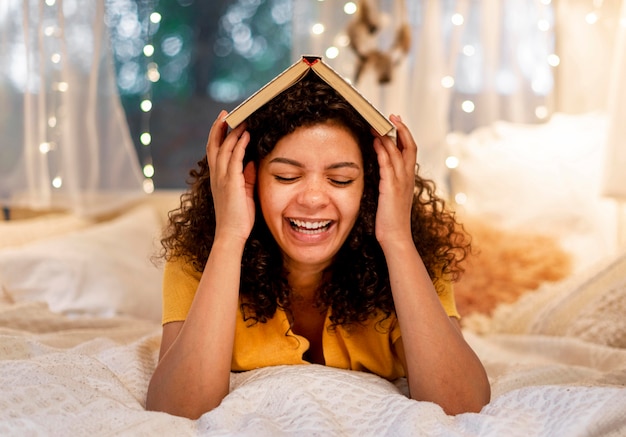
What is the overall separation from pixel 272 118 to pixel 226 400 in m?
0.48

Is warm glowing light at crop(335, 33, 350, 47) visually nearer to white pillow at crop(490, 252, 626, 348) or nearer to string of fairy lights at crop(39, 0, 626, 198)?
string of fairy lights at crop(39, 0, 626, 198)

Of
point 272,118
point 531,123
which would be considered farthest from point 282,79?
point 531,123

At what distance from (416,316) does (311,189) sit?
0.89 ft

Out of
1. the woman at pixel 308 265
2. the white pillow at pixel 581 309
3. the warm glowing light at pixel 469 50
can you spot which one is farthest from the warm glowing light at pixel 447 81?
the woman at pixel 308 265

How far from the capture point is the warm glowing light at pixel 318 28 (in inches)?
100

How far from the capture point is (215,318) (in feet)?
4.01

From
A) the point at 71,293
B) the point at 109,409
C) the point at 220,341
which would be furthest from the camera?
the point at 71,293

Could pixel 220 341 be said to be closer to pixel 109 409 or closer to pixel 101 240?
pixel 109 409

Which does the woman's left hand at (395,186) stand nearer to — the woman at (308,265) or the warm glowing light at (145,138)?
the woman at (308,265)

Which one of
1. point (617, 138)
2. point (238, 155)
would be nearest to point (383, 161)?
point (238, 155)

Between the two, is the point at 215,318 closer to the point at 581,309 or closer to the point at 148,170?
the point at 581,309

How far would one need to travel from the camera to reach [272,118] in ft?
4.31

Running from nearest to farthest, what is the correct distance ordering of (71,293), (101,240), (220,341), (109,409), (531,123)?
1. (109,409)
2. (220,341)
3. (71,293)
4. (101,240)
5. (531,123)

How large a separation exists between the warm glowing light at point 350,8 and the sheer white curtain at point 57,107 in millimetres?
788
